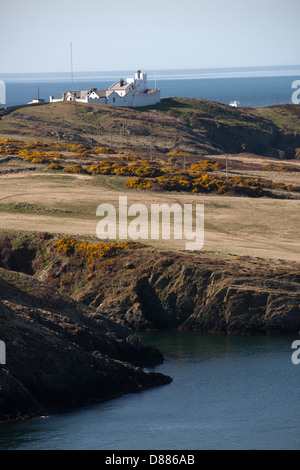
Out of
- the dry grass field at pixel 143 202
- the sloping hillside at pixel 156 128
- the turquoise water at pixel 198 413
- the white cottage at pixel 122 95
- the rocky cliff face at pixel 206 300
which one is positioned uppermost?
the white cottage at pixel 122 95

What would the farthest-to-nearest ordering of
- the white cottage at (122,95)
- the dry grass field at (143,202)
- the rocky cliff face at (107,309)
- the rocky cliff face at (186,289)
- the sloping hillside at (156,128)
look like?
the white cottage at (122,95) → the sloping hillside at (156,128) → the dry grass field at (143,202) → the rocky cliff face at (186,289) → the rocky cliff face at (107,309)

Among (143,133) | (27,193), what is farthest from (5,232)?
(143,133)

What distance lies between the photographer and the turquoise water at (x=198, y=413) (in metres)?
41.3

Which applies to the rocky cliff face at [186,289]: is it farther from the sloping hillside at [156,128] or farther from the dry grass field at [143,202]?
the sloping hillside at [156,128]

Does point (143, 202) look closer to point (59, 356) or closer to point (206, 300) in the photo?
point (206, 300)

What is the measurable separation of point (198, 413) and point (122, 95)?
150 meters

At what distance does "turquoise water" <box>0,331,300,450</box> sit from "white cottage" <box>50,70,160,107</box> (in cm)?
13585

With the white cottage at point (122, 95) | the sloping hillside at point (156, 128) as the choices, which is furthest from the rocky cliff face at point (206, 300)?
the white cottage at point (122, 95)

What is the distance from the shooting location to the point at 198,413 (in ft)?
150

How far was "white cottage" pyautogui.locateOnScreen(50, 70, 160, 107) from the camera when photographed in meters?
188

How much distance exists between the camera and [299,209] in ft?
292

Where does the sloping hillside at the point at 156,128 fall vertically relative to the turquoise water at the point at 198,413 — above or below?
above

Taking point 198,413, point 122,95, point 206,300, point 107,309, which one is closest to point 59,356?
point 198,413

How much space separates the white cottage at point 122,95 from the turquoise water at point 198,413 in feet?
446
